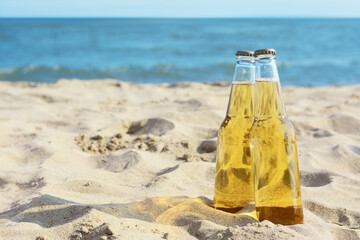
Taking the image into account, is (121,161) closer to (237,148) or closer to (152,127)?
(152,127)

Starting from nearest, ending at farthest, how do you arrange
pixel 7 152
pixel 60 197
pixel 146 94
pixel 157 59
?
pixel 60 197 < pixel 7 152 < pixel 146 94 < pixel 157 59

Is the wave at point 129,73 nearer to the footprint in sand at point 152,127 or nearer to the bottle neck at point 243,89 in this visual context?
the footprint in sand at point 152,127

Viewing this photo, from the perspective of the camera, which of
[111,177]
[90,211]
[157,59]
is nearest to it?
[90,211]

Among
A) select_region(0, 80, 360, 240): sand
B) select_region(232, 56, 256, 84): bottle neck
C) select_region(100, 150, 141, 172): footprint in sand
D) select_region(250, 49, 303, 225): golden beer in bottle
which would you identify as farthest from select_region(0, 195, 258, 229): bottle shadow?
select_region(100, 150, 141, 172): footprint in sand

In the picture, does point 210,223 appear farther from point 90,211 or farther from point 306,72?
point 306,72

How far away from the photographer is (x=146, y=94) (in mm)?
5559

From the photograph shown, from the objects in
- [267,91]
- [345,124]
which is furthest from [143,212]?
[345,124]

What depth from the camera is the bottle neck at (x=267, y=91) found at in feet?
5.29

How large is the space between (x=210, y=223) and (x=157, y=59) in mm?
11710

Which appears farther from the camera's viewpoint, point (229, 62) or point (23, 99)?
point (229, 62)

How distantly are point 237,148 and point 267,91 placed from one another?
0.28 m

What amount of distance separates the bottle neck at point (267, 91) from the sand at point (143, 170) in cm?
40

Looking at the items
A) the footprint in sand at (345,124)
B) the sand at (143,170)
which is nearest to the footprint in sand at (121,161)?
the sand at (143,170)

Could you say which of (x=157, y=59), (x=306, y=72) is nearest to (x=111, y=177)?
(x=306, y=72)
